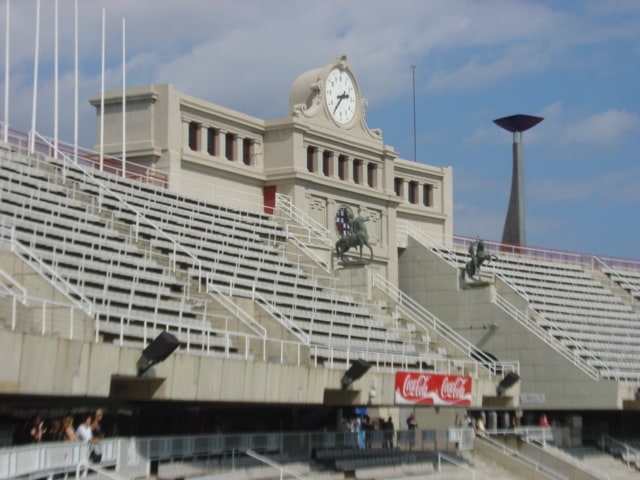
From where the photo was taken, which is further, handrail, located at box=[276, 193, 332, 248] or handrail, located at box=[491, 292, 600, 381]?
handrail, located at box=[276, 193, 332, 248]

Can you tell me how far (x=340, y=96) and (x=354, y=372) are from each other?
19570 mm

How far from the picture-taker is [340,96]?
46.2 metres

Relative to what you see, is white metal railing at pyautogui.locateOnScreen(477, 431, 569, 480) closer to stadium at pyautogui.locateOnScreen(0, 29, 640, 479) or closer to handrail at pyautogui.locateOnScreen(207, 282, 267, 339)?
stadium at pyautogui.locateOnScreen(0, 29, 640, 479)

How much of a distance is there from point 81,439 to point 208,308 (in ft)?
31.5

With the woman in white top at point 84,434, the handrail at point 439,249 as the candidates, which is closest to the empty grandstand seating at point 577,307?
the handrail at point 439,249

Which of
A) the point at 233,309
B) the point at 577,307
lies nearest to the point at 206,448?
the point at 233,309

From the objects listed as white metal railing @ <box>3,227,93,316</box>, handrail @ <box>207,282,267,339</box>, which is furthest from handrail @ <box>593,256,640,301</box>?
white metal railing @ <box>3,227,93,316</box>

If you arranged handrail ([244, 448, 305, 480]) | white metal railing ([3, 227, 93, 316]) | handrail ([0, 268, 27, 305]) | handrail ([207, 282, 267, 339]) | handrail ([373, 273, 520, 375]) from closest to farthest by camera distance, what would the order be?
handrail ([0, 268, 27, 305]) < white metal railing ([3, 227, 93, 316]) < handrail ([244, 448, 305, 480]) < handrail ([207, 282, 267, 339]) < handrail ([373, 273, 520, 375])

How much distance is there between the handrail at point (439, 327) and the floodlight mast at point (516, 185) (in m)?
14.1

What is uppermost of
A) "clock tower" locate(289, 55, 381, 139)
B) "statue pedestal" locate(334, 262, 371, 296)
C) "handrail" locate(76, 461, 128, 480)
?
"clock tower" locate(289, 55, 381, 139)

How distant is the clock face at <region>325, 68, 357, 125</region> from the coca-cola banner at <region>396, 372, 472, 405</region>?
15.4 m

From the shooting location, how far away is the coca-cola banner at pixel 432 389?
30703 millimetres

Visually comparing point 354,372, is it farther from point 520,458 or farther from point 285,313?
point 520,458

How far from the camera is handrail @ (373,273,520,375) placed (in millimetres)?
40219
